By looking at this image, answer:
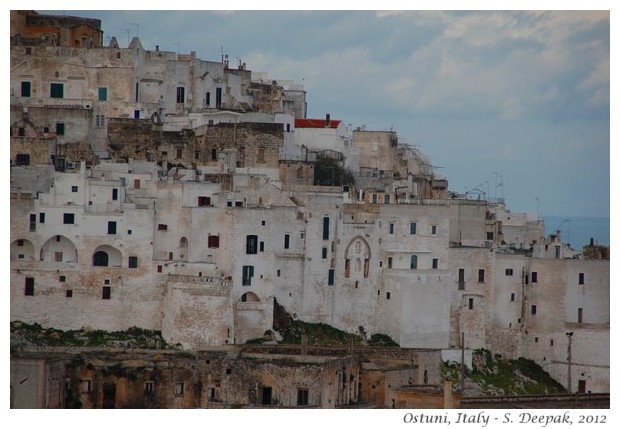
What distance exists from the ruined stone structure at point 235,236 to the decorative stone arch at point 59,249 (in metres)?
0.03

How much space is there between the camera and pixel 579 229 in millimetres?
69688

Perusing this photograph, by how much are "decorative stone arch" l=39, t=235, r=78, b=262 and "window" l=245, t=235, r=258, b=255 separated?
4210mm

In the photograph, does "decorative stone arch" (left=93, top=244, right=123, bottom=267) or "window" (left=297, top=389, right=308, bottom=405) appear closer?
"window" (left=297, top=389, right=308, bottom=405)

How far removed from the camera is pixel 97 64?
218 ft

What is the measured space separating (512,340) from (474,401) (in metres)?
7.41

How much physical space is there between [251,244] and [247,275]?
2.53 feet

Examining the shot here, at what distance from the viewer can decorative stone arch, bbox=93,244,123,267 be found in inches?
2355

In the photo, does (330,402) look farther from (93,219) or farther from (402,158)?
(402,158)

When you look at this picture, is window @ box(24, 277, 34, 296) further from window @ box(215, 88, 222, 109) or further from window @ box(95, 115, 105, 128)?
window @ box(215, 88, 222, 109)

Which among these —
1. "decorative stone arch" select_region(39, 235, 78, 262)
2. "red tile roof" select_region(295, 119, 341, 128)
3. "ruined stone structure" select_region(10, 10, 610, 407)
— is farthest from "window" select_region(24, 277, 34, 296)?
"red tile roof" select_region(295, 119, 341, 128)

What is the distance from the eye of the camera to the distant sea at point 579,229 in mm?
66312

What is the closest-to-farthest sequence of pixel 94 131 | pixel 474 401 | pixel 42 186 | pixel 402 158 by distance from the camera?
1. pixel 474 401
2. pixel 42 186
3. pixel 94 131
4. pixel 402 158

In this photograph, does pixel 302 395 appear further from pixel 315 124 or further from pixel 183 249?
pixel 315 124

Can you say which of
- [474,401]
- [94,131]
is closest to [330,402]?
[474,401]
